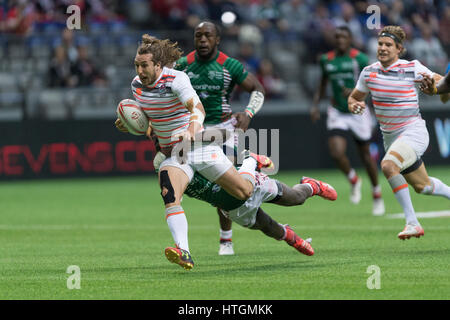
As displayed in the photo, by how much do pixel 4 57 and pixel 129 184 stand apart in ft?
13.3

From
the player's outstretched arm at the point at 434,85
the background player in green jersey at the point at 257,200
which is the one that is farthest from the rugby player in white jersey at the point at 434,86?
the background player in green jersey at the point at 257,200

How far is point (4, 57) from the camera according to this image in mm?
22766

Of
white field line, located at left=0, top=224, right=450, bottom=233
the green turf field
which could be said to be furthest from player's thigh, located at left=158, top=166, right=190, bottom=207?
white field line, located at left=0, top=224, right=450, bottom=233

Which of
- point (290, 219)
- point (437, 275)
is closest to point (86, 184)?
point (290, 219)

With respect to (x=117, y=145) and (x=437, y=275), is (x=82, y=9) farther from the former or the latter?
(x=437, y=275)

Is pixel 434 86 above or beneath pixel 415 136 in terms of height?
above

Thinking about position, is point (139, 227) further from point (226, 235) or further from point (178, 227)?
point (178, 227)

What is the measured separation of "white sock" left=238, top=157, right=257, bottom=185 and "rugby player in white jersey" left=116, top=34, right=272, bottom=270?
12cm

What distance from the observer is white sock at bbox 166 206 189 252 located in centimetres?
913

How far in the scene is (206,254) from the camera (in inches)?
430

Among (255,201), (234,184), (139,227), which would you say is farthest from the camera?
(139,227)

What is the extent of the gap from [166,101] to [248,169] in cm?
113

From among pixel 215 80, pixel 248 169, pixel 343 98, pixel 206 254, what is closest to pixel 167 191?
pixel 248 169

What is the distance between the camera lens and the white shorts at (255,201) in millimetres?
9820
